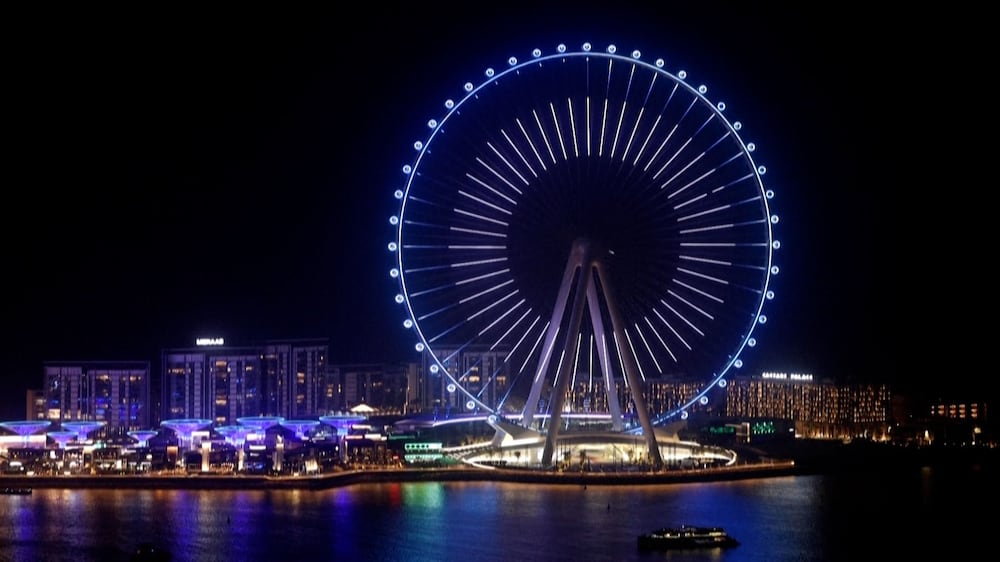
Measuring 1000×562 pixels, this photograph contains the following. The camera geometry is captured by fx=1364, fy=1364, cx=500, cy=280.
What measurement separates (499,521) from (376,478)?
797 cm

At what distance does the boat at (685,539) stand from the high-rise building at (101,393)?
93.9 feet

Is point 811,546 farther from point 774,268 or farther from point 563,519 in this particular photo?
point 774,268

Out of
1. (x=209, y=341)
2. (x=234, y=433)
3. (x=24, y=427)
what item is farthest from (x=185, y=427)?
(x=209, y=341)

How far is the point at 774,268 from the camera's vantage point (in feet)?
88.8

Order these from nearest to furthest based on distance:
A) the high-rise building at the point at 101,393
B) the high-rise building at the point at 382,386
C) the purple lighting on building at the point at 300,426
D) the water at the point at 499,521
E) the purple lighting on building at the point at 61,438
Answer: the water at the point at 499,521 → the purple lighting on building at the point at 61,438 → the purple lighting on building at the point at 300,426 → the high-rise building at the point at 101,393 → the high-rise building at the point at 382,386

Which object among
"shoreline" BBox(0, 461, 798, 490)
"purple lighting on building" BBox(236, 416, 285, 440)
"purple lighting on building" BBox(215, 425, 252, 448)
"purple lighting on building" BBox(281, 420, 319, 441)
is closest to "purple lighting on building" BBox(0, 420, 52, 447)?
"purple lighting on building" BBox(215, 425, 252, 448)

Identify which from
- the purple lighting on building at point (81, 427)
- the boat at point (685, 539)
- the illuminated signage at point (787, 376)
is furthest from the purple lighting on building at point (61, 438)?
the illuminated signage at point (787, 376)

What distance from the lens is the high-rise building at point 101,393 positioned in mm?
46062

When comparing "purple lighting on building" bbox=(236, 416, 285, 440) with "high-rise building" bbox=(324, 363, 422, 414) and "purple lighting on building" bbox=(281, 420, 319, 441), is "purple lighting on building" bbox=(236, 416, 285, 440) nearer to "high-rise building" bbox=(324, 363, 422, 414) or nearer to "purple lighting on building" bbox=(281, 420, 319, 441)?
"purple lighting on building" bbox=(281, 420, 319, 441)

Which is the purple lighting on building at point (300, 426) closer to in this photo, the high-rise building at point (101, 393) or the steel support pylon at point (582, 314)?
the high-rise building at point (101, 393)

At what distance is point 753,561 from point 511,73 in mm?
10780

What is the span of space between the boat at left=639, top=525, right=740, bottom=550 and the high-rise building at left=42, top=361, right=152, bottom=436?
28.6 metres

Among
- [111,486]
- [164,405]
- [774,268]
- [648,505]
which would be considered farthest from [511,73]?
[164,405]

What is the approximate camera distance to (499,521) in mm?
23250
